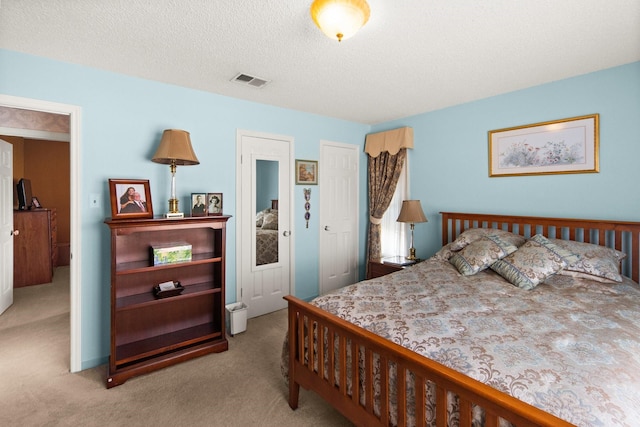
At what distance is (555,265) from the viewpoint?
7.68 ft

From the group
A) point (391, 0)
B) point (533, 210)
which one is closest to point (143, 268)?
point (391, 0)

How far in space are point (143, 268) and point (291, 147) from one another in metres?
2.06

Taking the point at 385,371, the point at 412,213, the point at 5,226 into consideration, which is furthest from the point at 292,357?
the point at 5,226

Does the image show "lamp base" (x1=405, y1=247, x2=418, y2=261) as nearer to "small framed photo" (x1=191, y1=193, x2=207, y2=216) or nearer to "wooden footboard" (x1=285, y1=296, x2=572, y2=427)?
"wooden footboard" (x1=285, y1=296, x2=572, y2=427)

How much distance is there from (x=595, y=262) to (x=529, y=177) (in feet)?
3.40

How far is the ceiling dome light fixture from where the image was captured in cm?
148

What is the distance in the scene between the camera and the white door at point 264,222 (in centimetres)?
340

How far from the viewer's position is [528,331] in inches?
61.2

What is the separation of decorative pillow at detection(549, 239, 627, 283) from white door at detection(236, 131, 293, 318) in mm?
2661

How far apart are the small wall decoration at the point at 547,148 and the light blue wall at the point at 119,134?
2.54 meters

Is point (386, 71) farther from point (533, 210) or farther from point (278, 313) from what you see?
point (278, 313)

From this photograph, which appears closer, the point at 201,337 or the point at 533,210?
the point at 201,337

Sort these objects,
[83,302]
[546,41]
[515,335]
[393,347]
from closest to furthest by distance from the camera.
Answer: [393,347]
[515,335]
[546,41]
[83,302]

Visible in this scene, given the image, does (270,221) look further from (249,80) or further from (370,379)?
(370,379)
